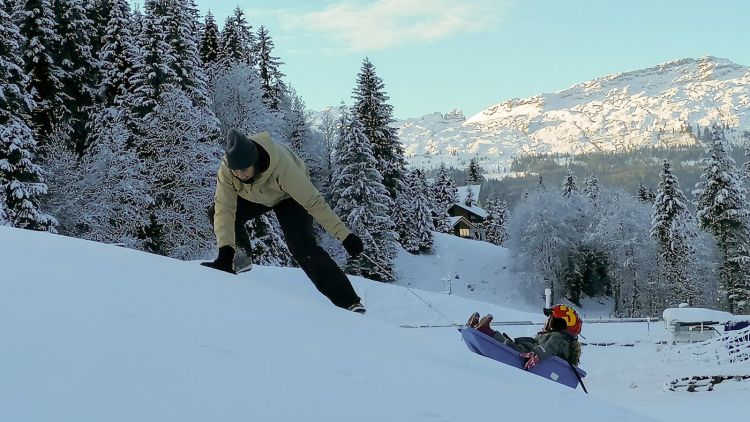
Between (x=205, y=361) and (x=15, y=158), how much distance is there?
67.2ft

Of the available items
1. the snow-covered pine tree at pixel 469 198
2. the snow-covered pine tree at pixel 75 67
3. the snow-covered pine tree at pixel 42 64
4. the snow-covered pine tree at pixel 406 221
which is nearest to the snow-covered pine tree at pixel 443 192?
the snow-covered pine tree at pixel 469 198

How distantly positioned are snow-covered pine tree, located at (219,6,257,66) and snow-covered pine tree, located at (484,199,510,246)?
4556 centimetres

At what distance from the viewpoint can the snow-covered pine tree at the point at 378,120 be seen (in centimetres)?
4040

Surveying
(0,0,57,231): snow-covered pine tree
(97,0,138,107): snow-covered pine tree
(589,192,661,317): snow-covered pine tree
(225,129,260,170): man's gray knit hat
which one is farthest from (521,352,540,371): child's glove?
(589,192,661,317): snow-covered pine tree

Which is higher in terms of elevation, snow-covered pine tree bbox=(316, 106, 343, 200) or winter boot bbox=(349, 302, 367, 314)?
snow-covered pine tree bbox=(316, 106, 343, 200)

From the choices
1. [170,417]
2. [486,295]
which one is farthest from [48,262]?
[486,295]

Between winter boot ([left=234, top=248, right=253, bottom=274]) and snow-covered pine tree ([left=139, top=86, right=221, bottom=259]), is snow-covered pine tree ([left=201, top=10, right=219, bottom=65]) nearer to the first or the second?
snow-covered pine tree ([left=139, top=86, right=221, bottom=259])

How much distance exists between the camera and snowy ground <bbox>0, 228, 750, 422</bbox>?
72.6 inches

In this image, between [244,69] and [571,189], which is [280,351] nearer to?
[244,69]

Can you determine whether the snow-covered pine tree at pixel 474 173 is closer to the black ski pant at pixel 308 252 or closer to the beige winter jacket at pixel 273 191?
the black ski pant at pixel 308 252

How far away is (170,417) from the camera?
68.3 inches

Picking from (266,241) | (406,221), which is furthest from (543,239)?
(266,241)

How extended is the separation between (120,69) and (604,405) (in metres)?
29.2

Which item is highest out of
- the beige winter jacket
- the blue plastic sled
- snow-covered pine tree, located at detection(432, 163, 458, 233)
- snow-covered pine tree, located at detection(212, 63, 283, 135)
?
snow-covered pine tree, located at detection(212, 63, 283, 135)
